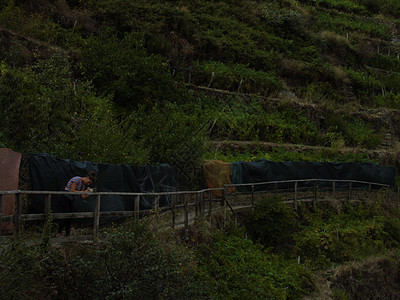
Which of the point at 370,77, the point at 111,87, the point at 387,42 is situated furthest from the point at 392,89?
the point at 111,87

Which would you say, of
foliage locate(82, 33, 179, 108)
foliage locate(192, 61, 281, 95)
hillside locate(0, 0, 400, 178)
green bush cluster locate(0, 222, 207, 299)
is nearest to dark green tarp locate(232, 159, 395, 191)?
hillside locate(0, 0, 400, 178)

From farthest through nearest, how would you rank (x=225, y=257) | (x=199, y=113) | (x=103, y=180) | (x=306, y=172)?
(x=199, y=113) → (x=306, y=172) → (x=225, y=257) → (x=103, y=180)

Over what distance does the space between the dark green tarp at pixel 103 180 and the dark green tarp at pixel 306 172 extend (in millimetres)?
4804

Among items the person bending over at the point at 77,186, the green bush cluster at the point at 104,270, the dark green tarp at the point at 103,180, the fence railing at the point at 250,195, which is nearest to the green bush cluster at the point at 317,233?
the fence railing at the point at 250,195

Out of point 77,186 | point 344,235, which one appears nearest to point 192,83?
point 344,235

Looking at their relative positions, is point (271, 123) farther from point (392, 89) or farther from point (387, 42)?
point (387, 42)

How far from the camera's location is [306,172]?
2083 centimetres

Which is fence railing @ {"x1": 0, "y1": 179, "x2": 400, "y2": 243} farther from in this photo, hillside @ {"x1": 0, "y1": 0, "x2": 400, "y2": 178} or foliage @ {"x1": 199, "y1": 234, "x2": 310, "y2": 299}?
hillside @ {"x1": 0, "y1": 0, "x2": 400, "y2": 178}

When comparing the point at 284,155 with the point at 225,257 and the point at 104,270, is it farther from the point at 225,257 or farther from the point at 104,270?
the point at 104,270

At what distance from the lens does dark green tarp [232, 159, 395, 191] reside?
18.3 metres

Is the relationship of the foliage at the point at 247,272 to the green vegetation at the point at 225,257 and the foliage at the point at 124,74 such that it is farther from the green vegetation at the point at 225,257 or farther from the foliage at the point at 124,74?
the foliage at the point at 124,74

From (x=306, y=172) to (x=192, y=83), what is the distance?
10423mm

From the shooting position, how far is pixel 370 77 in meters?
38.4

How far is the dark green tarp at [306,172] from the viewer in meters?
18.3
